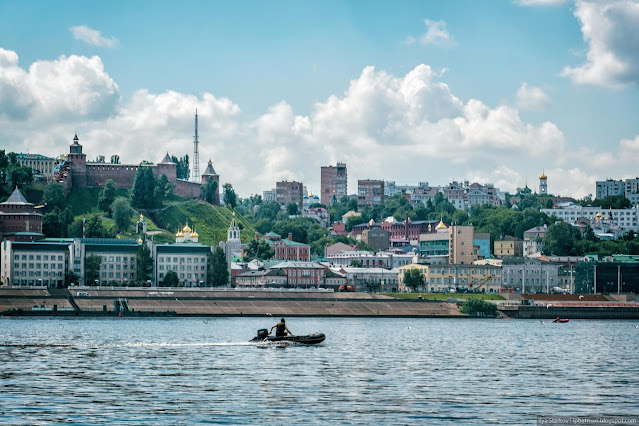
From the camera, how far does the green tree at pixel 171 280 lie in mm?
166875

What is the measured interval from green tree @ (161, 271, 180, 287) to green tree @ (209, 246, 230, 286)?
20.2 feet

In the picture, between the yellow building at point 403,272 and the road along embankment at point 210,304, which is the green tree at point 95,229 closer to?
the road along embankment at point 210,304

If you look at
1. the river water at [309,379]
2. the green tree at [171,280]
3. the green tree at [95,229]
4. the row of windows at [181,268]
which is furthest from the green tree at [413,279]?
the river water at [309,379]

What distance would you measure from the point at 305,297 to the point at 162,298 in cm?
1928

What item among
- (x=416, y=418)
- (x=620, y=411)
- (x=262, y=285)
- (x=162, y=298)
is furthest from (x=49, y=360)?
(x=262, y=285)

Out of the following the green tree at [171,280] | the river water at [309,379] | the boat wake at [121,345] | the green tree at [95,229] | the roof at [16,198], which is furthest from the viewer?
the green tree at [95,229]

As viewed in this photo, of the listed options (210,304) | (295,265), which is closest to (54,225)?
(295,265)

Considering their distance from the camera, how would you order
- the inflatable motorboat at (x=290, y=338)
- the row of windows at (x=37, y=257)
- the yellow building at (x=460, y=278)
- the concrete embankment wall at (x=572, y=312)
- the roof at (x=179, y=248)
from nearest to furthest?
the inflatable motorboat at (x=290, y=338) → the concrete embankment wall at (x=572, y=312) → the row of windows at (x=37, y=257) → the roof at (x=179, y=248) → the yellow building at (x=460, y=278)

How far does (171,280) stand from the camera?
167 m

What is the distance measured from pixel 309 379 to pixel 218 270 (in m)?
117

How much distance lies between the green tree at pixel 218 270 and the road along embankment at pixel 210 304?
643 inches

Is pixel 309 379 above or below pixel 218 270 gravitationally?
below

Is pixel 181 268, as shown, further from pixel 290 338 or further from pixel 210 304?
pixel 290 338

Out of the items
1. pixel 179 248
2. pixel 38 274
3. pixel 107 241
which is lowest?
pixel 38 274
